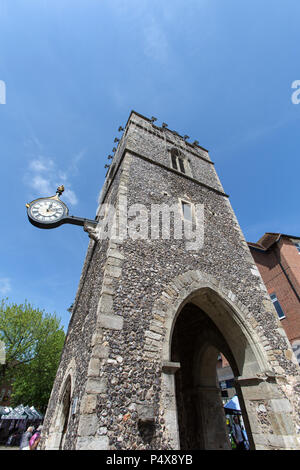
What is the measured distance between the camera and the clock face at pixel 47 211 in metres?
7.05

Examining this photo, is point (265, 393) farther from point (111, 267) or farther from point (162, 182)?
point (162, 182)

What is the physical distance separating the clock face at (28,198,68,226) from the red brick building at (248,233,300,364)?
12.5 m

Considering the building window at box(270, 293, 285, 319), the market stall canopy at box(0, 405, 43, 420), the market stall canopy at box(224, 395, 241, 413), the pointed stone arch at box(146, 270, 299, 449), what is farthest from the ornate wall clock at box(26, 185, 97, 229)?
the market stall canopy at box(0, 405, 43, 420)

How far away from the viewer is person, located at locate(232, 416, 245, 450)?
9.77m

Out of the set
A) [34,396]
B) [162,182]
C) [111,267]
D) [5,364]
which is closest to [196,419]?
[111,267]

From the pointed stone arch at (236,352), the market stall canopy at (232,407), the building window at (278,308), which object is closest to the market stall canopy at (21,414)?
the market stall canopy at (232,407)

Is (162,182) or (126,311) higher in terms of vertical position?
(162,182)

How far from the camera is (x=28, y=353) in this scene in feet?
57.6

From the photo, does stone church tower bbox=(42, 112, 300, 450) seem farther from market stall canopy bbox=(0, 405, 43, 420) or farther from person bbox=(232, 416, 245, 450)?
market stall canopy bbox=(0, 405, 43, 420)

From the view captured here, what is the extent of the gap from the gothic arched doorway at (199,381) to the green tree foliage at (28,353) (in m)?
14.2

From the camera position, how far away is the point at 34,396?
18.1 meters

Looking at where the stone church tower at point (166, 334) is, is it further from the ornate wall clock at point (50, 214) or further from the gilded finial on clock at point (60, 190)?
the gilded finial on clock at point (60, 190)

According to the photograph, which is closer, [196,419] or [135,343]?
[135,343]
